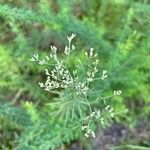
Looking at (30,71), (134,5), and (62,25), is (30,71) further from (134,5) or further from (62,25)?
(134,5)

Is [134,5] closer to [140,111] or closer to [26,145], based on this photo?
[140,111]

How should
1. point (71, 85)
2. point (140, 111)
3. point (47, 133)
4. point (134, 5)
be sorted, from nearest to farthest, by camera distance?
point (71, 85) < point (47, 133) < point (134, 5) < point (140, 111)

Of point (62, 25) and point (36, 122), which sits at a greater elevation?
point (62, 25)

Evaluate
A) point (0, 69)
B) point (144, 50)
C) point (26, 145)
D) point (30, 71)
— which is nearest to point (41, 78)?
point (30, 71)

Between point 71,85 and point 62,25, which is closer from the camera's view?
point 71,85

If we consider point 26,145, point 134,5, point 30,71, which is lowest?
point 26,145

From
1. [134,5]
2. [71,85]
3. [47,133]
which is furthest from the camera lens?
[134,5]
